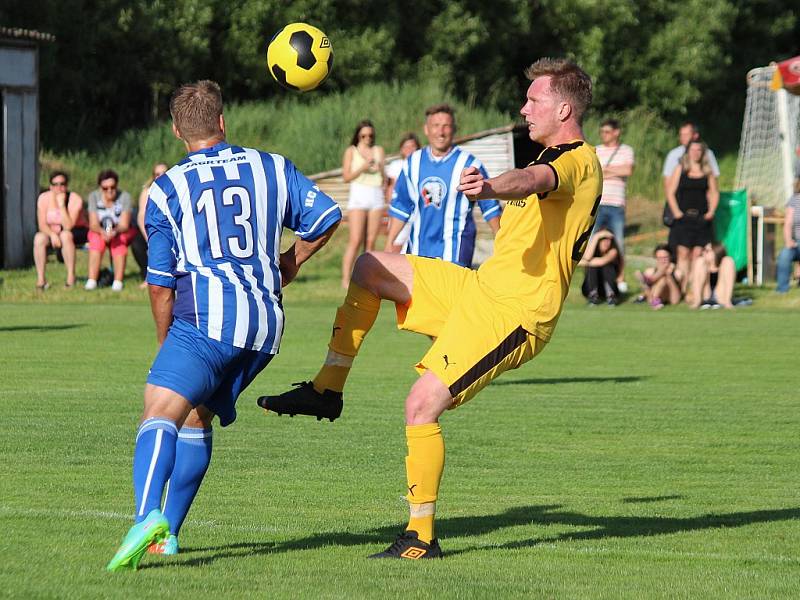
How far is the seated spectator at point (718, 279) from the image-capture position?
20.4m

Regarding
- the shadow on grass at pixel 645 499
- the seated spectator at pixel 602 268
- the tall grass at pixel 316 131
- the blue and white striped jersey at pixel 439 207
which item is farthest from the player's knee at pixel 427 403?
the tall grass at pixel 316 131

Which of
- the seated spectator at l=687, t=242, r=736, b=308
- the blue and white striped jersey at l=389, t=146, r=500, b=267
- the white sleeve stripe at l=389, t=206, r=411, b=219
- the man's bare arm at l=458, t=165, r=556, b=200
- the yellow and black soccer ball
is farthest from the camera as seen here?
the seated spectator at l=687, t=242, r=736, b=308

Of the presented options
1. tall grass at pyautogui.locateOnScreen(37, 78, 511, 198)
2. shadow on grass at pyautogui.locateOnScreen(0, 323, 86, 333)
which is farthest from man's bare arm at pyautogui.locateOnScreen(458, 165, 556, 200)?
tall grass at pyautogui.locateOnScreen(37, 78, 511, 198)

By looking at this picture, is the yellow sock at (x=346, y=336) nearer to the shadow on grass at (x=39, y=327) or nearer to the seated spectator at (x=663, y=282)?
the shadow on grass at (x=39, y=327)

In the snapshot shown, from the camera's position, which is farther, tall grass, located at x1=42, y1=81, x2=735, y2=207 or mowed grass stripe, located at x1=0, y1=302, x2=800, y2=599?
tall grass, located at x1=42, y1=81, x2=735, y2=207

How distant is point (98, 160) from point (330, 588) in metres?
30.3

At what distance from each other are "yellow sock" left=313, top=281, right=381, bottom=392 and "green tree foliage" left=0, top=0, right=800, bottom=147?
99.3ft

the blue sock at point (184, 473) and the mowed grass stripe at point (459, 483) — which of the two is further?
the blue sock at point (184, 473)

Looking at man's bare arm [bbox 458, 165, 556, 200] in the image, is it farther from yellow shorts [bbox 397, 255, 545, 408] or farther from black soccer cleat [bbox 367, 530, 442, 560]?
black soccer cleat [bbox 367, 530, 442, 560]

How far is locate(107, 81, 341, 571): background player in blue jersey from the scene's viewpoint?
5801mm

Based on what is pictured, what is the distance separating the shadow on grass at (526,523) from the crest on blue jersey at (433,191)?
13.9 ft

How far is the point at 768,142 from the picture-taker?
28.8m

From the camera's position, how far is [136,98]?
4144cm

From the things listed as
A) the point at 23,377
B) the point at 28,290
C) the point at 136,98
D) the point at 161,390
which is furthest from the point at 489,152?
the point at 161,390
